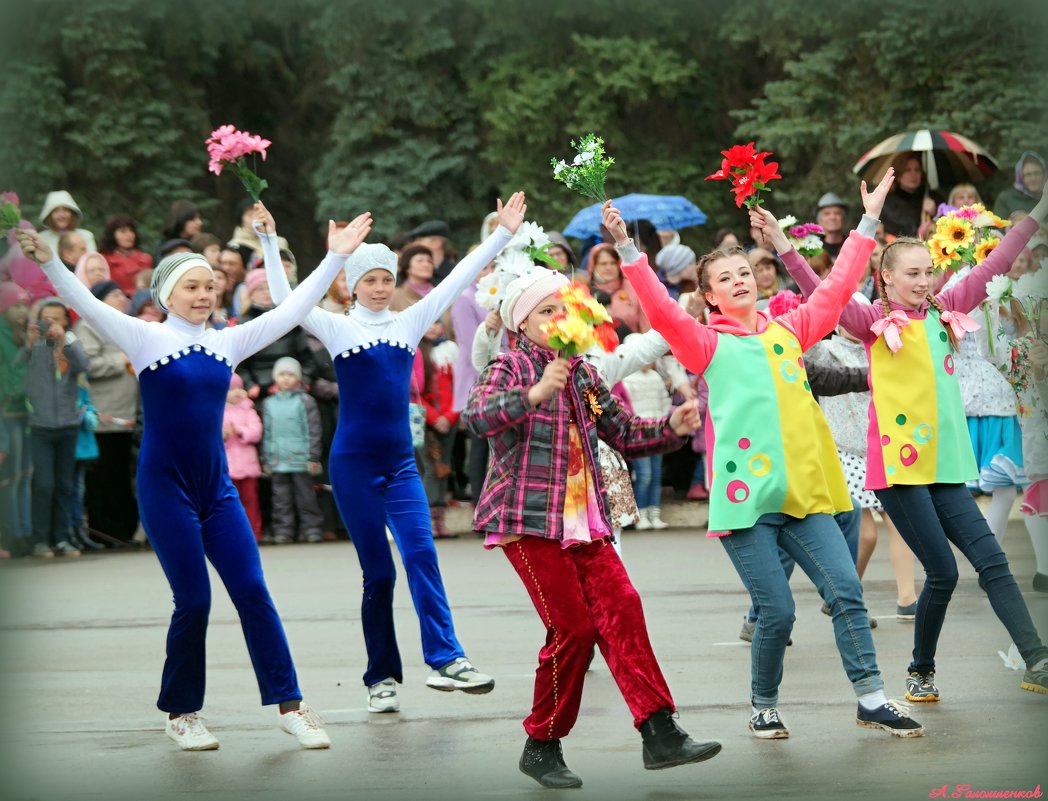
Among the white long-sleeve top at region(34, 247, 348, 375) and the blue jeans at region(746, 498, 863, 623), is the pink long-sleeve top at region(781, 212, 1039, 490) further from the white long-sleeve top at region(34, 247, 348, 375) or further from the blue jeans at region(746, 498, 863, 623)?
the white long-sleeve top at region(34, 247, 348, 375)

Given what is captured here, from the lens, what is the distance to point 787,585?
6934 mm

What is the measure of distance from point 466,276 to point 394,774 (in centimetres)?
266

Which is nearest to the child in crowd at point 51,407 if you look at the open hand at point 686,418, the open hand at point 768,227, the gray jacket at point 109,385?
the gray jacket at point 109,385

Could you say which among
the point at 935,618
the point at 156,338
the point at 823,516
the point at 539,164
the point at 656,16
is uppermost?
the point at 656,16

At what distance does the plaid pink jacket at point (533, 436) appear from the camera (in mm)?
6461

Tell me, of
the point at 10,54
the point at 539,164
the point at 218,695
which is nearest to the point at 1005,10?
the point at 539,164

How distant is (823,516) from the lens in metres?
6.98

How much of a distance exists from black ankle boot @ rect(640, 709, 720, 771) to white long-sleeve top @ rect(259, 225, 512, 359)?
106 inches

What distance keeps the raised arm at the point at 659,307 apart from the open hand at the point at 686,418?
0.55 meters

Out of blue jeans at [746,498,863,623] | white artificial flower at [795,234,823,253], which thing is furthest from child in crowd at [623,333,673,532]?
white artificial flower at [795,234,823,253]

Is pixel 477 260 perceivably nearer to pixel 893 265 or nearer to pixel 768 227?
pixel 768 227

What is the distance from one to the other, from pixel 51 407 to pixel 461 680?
22.2ft

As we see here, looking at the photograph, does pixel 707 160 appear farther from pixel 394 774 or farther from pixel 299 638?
pixel 394 774

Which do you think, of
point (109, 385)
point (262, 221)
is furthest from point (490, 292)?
point (109, 385)
